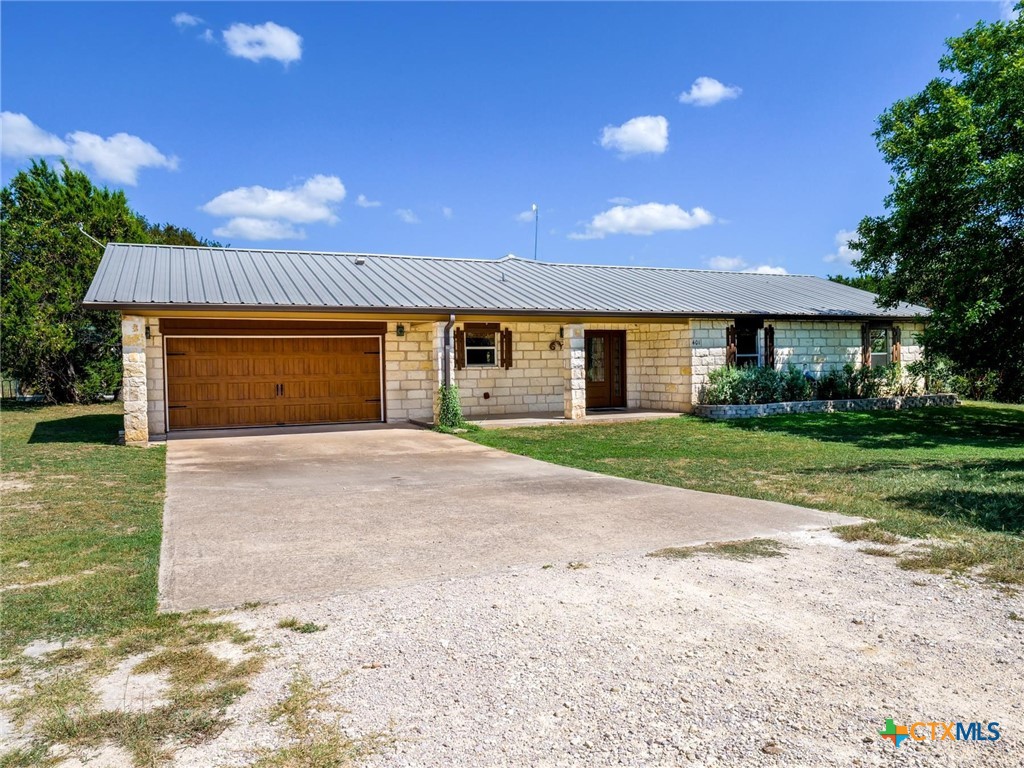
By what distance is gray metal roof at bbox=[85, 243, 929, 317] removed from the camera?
42.8ft

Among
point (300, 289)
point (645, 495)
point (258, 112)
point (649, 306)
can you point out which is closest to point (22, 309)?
point (258, 112)

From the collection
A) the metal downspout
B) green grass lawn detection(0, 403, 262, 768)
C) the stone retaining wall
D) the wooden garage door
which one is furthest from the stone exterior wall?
green grass lawn detection(0, 403, 262, 768)

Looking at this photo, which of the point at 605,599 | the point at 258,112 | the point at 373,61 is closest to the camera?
the point at 605,599

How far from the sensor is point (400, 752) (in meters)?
2.48

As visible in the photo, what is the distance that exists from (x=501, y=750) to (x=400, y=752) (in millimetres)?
362

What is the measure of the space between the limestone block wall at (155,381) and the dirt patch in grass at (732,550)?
1216 centimetres

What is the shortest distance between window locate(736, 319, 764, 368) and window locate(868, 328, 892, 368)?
3898 millimetres

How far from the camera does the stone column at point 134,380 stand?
11.9m

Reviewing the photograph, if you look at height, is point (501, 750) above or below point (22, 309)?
below

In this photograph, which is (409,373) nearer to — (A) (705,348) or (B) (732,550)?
(A) (705,348)

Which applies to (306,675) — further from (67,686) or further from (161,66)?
(161,66)

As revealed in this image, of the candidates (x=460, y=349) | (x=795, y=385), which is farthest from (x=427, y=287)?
(x=795, y=385)

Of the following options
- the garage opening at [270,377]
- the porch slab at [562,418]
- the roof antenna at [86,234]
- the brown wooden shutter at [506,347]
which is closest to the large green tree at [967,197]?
the porch slab at [562,418]

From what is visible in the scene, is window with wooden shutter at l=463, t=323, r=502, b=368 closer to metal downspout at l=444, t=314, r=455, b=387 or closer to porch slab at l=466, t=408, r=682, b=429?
porch slab at l=466, t=408, r=682, b=429
